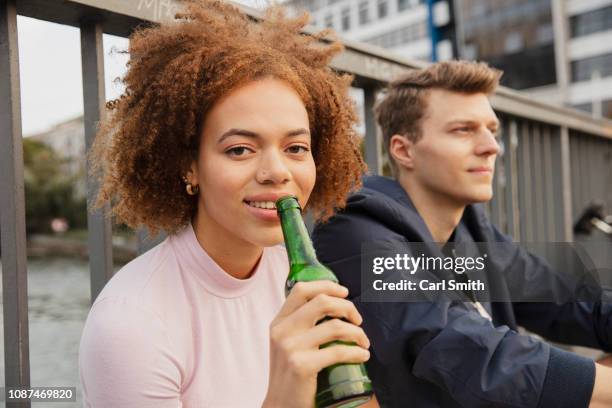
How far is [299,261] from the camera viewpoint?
44.4 inches

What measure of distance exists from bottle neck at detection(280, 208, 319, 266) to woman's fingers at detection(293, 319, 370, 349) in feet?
0.64

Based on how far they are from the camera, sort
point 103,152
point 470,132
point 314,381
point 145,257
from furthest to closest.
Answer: point 470,132
point 103,152
point 145,257
point 314,381

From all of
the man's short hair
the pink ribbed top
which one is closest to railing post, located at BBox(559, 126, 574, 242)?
the man's short hair

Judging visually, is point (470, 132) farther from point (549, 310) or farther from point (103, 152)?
point (103, 152)

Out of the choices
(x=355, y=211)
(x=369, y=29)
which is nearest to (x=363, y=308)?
(x=355, y=211)

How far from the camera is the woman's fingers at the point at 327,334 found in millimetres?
934

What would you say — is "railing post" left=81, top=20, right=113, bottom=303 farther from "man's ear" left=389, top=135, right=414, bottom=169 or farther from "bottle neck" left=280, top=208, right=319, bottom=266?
"man's ear" left=389, top=135, right=414, bottom=169

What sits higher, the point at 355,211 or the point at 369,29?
the point at 369,29

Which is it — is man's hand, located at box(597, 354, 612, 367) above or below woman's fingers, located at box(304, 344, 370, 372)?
below

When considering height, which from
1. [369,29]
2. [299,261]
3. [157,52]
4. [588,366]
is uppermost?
[369,29]

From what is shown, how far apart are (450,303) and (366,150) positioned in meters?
0.96

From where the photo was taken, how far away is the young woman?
123 cm

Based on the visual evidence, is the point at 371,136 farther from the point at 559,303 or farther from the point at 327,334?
the point at 327,334

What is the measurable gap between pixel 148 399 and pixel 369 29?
54658 millimetres
